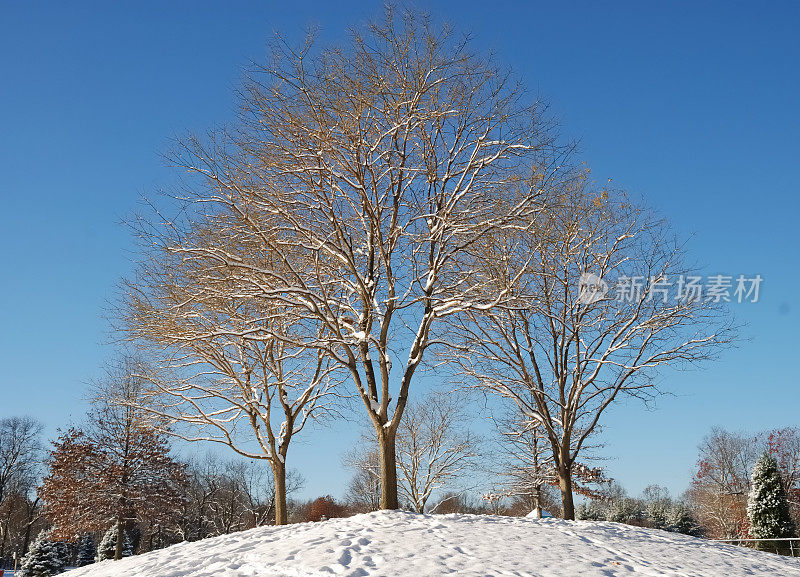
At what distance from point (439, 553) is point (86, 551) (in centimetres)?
4555

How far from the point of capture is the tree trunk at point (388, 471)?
1155 centimetres

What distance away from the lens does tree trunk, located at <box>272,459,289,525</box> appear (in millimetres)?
15969

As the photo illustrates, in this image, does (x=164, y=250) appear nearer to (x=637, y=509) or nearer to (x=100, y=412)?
(x=100, y=412)

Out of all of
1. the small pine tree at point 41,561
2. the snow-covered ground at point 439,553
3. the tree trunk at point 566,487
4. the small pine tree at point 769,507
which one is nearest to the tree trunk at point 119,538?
the small pine tree at point 41,561

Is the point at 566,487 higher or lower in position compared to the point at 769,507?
higher

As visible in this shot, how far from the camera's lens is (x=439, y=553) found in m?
7.97

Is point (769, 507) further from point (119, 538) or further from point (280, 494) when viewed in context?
point (119, 538)

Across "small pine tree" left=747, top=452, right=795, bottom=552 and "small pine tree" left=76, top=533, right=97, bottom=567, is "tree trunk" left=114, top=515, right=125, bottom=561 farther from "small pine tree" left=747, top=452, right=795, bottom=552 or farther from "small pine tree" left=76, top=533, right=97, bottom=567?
"small pine tree" left=747, top=452, right=795, bottom=552

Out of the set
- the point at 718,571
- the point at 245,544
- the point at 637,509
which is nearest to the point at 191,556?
the point at 245,544

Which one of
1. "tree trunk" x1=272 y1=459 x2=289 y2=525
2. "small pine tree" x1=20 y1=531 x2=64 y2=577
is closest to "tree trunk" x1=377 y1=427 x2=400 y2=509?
"tree trunk" x1=272 y1=459 x2=289 y2=525

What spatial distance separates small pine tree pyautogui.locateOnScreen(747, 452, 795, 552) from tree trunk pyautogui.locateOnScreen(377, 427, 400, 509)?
22.6m

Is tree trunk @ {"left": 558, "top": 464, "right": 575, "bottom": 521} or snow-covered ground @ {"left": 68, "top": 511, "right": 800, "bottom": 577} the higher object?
tree trunk @ {"left": 558, "top": 464, "right": 575, "bottom": 521}

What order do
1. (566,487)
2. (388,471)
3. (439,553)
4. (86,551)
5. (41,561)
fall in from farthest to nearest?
(86,551) < (41,561) < (566,487) < (388,471) < (439,553)

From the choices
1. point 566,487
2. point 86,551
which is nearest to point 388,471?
point 566,487
